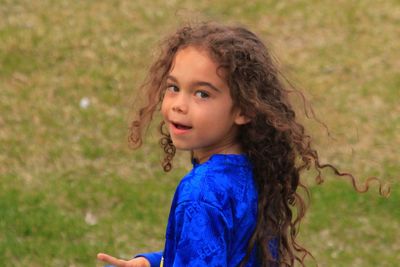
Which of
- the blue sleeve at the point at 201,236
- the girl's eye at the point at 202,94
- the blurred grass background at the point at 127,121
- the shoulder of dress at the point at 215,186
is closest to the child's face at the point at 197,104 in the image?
the girl's eye at the point at 202,94

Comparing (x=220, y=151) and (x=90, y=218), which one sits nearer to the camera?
(x=220, y=151)

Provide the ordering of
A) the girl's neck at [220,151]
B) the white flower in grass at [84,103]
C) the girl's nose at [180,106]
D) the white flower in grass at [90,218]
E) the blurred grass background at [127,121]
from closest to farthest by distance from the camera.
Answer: the girl's nose at [180,106] → the girl's neck at [220,151] → the blurred grass background at [127,121] → the white flower in grass at [90,218] → the white flower in grass at [84,103]

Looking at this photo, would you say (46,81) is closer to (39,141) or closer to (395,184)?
(39,141)

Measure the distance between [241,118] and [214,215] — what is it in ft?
1.17

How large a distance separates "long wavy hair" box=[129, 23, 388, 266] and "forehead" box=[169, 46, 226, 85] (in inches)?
0.7

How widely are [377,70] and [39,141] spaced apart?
→ 266 cm

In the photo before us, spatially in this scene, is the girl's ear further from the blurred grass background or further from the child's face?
the blurred grass background

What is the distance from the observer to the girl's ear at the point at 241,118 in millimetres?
2756

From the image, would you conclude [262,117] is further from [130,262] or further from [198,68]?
[130,262]

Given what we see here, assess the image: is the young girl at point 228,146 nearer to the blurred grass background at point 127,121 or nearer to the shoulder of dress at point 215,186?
the shoulder of dress at point 215,186

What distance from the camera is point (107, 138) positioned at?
6.09m

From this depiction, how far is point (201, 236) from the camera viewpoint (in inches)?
99.0

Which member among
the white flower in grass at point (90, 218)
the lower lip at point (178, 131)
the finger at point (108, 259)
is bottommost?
the white flower in grass at point (90, 218)

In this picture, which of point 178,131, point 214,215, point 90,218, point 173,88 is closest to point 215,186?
point 214,215
